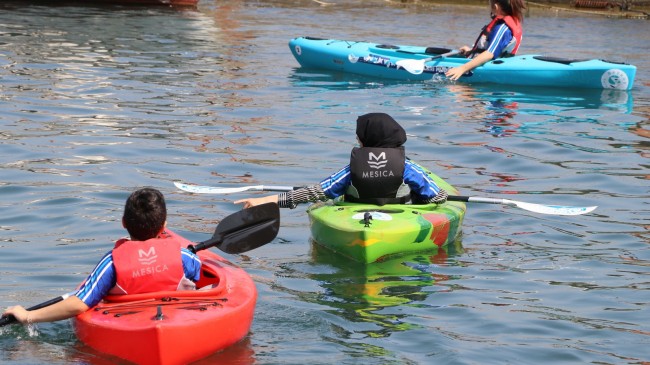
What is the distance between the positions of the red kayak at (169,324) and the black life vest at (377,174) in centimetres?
190

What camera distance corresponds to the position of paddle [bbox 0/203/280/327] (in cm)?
630

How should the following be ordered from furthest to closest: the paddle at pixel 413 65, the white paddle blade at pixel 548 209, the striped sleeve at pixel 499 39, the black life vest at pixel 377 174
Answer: the paddle at pixel 413 65 < the striped sleeve at pixel 499 39 < the white paddle blade at pixel 548 209 < the black life vest at pixel 377 174

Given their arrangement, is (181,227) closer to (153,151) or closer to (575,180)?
(153,151)

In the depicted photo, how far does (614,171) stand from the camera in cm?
1034

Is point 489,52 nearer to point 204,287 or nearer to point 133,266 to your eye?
point 204,287

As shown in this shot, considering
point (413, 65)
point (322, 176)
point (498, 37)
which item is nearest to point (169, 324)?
point (322, 176)

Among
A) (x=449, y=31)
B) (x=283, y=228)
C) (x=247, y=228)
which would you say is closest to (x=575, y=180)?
(x=283, y=228)

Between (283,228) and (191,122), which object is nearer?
(283,228)

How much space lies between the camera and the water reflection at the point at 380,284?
6118mm

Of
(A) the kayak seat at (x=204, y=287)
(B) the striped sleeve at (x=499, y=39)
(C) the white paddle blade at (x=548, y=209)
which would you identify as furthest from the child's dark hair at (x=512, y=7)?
(A) the kayak seat at (x=204, y=287)

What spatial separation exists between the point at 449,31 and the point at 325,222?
14660 millimetres

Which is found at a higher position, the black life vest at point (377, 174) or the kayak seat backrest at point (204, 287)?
the black life vest at point (377, 174)

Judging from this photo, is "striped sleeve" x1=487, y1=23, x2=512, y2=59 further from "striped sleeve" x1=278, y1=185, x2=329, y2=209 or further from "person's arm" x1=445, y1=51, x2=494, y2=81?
"striped sleeve" x1=278, y1=185, x2=329, y2=209

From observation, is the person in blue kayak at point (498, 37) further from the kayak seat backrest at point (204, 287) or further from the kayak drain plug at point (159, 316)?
the kayak drain plug at point (159, 316)
